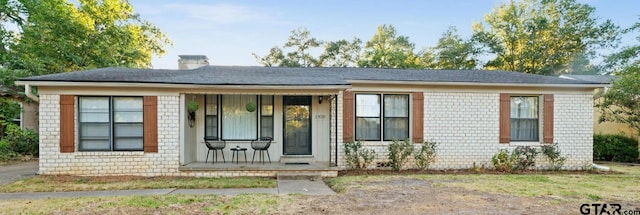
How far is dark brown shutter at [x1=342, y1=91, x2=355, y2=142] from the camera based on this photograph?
29.2ft

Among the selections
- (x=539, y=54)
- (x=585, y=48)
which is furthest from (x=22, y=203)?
(x=585, y=48)

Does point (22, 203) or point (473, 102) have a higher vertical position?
point (473, 102)

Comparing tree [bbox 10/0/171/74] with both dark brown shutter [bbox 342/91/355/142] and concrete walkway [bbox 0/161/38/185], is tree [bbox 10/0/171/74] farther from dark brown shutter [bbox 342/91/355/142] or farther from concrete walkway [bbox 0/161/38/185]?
dark brown shutter [bbox 342/91/355/142]

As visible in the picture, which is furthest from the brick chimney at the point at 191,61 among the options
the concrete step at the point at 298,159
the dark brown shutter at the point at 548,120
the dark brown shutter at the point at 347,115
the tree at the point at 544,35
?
the tree at the point at 544,35

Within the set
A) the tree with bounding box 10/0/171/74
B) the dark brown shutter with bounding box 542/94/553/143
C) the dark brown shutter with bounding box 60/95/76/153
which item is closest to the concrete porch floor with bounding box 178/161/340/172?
the dark brown shutter with bounding box 60/95/76/153

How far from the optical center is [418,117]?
9102 mm

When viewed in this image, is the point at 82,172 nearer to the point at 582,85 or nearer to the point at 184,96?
the point at 184,96

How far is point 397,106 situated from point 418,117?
2.11 feet

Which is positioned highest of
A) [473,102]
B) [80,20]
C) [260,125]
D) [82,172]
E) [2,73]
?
[80,20]

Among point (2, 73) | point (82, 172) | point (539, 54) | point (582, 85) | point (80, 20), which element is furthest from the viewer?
point (539, 54)

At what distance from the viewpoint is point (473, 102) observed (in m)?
9.23

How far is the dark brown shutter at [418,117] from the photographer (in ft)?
29.8

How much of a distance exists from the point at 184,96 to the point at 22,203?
3.60 metres

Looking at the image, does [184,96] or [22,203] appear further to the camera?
[184,96]
